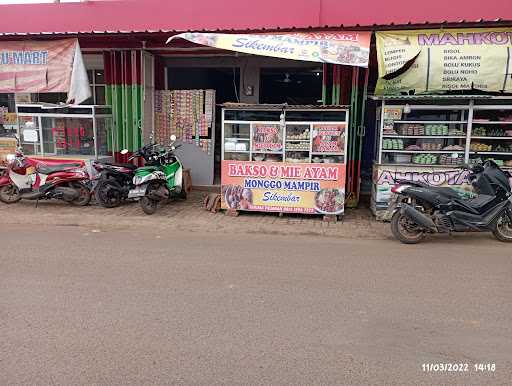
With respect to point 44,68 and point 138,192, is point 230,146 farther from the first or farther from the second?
point 44,68

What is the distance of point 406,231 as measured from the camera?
6703 mm

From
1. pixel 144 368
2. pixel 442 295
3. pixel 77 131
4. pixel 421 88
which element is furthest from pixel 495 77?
pixel 77 131

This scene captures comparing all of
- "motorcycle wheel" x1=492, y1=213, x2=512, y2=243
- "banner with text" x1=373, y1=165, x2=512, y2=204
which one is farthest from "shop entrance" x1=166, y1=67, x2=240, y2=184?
"motorcycle wheel" x1=492, y1=213, x2=512, y2=243

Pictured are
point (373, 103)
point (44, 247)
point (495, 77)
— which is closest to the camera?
point (44, 247)

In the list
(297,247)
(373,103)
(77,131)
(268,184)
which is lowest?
(297,247)

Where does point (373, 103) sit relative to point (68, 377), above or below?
above

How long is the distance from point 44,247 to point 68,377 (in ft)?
11.7

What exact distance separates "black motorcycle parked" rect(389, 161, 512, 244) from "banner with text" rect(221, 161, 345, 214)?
144 cm

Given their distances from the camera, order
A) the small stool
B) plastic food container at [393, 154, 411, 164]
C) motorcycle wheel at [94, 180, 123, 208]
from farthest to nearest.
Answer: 1. the small stool
2. motorcycle wheel at [94, 180, 123, 208]
3. plastic food container at [393, 154, 411, 164]

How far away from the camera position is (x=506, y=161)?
822cm

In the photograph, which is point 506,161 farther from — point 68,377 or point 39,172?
point 39,172

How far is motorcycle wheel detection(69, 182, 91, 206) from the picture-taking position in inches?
364

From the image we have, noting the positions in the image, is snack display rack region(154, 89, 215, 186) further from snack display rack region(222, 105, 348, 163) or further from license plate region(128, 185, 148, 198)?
license plate region(128, 185, 148, 198)

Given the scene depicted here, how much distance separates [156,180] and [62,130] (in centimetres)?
329
